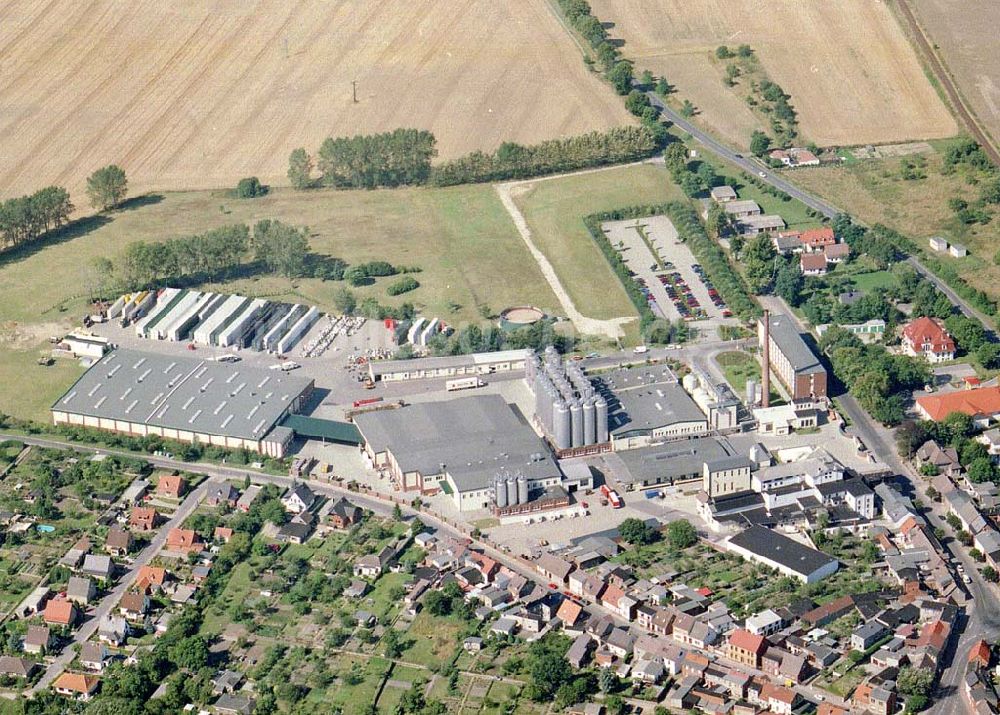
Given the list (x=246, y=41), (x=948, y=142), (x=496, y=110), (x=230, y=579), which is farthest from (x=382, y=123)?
(x=230, y=579)

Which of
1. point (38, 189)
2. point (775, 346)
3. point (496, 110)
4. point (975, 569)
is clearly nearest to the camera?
point (975, 569)

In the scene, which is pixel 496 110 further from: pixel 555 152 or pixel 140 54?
pixel 140 54

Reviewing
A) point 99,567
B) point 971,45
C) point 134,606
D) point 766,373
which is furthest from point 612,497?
point 971,45

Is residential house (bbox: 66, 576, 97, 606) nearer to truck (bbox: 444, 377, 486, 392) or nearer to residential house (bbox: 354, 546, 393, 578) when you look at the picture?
residential house (bbox: 354, 546, 393, 578)

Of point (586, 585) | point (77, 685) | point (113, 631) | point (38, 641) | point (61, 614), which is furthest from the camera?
point (586, 585)

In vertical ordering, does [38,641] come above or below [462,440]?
above

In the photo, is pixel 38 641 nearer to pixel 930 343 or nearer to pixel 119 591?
pixel 119 591

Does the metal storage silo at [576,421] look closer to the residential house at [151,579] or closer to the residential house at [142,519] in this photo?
the residential house at [142,519]
